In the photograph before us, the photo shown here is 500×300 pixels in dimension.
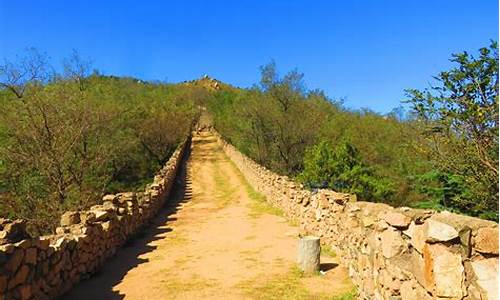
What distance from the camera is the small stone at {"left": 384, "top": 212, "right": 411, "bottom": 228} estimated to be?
5141 mm

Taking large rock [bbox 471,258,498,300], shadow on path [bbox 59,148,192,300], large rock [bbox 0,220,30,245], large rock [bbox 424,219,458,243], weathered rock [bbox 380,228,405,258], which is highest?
large rock [bbox 424,219,458,243]

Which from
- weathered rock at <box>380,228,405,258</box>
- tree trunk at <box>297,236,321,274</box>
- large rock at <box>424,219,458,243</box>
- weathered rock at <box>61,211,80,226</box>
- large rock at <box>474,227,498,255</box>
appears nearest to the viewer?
large rock at <box>474,227,498,255</box>

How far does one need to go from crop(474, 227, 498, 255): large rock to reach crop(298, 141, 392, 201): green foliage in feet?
55.0

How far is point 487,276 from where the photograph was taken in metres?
3.68

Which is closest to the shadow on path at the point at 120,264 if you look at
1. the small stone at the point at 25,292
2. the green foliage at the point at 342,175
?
the small stone at the point at 25,292

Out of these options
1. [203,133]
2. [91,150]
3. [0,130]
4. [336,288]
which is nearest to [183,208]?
[91,150]

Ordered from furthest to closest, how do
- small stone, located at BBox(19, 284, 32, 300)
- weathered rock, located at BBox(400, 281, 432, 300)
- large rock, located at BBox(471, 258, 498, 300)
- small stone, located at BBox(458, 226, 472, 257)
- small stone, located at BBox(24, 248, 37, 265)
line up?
small stone, located at BBox(24, 248, 37, 265) → small stone, located at BBox(19, 284, 32, 300) → weathered rock, located at BBox(400, 281, 432, 300) → small stone, located at BBox(458, 226, 472, 257) → large rock, located at BBox(471, 258, 498, 300)

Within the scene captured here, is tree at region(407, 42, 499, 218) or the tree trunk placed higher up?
tree at region(407, 42, 499, 218)

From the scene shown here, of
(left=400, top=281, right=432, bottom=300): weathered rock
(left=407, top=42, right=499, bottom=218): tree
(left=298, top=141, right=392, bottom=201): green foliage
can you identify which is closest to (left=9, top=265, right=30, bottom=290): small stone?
(left=400, top=281, right=432, bottom=300): weathered rock

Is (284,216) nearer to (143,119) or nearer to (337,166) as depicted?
(337,166)

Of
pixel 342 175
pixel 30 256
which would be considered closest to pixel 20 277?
pixel 30 256

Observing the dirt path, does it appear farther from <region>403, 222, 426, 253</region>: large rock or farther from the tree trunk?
<region>403, 222, 426, 253</region>: large rock

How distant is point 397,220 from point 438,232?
106 centimetres

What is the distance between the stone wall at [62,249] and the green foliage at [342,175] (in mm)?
10268
